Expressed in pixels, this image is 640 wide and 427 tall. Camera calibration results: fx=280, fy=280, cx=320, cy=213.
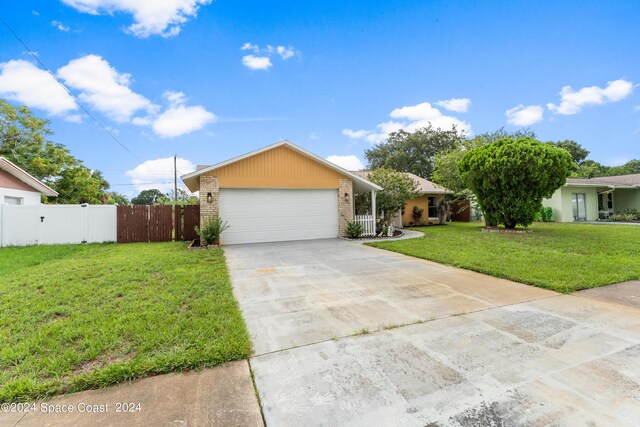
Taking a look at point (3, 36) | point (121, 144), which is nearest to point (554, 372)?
point (3, 36)

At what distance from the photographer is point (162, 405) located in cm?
193

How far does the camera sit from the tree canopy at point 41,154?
18.3 meters

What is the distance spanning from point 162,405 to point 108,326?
173cm

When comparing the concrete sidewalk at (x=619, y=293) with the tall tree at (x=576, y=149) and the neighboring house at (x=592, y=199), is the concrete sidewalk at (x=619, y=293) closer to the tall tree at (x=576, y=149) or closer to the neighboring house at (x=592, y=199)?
the neighboring house at (x=592, y=199)

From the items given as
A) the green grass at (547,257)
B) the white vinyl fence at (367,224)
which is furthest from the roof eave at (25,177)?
the green grass at (547,257)

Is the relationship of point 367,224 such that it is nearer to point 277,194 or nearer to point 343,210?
point 343,210

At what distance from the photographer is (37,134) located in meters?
19.0

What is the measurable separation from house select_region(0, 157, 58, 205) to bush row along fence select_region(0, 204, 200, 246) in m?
2.34

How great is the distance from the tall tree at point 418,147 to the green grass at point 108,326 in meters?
30.1

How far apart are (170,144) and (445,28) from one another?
2137cm

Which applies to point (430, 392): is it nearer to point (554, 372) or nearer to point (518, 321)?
point (554, 372)

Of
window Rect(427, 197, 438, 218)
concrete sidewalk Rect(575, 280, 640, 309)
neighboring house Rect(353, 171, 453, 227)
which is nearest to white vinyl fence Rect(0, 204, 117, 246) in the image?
neighboring house Rect(353, 171, 453, 227)

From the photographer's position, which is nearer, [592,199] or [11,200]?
[11,200]

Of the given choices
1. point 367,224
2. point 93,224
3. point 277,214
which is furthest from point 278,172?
point 93,224
